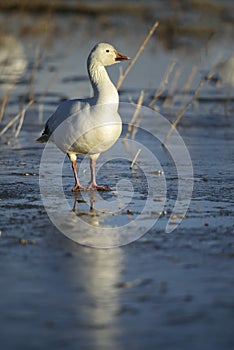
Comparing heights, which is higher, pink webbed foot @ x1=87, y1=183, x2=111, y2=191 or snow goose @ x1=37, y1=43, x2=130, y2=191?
snow goose @ x1=37, y1=43, x2=130, y2=191

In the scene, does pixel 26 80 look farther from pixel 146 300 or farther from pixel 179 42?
pixel 146 300

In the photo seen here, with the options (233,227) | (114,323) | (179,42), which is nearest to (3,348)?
(114,323)

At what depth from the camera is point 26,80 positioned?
14.8 metres

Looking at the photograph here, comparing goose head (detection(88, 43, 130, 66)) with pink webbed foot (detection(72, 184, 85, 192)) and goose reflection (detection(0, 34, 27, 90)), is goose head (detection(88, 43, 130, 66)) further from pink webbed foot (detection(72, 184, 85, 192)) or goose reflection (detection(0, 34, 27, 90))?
goose reflection (detection(0, 34, 27, 90))

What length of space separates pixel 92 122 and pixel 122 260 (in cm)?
211

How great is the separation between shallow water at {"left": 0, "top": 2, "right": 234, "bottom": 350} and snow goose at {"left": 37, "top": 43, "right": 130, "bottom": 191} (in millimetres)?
422

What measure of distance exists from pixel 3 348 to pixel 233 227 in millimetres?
2601

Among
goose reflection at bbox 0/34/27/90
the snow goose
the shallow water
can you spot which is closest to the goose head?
the snow goose

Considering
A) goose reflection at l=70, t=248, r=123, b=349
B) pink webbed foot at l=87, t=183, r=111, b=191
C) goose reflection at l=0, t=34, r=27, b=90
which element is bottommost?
goose reflection at l=70, t=248, r=123, b=349

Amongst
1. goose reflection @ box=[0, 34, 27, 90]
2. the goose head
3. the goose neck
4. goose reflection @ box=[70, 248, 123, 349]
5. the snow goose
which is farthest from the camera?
goose reflection @ box=[0, 34, 27, 90]

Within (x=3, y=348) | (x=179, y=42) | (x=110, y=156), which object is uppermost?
(x=179, y=42)

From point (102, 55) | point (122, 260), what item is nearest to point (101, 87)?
point (102, 55)

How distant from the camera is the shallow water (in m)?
3.81

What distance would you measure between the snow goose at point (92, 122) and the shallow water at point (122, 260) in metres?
0.42
